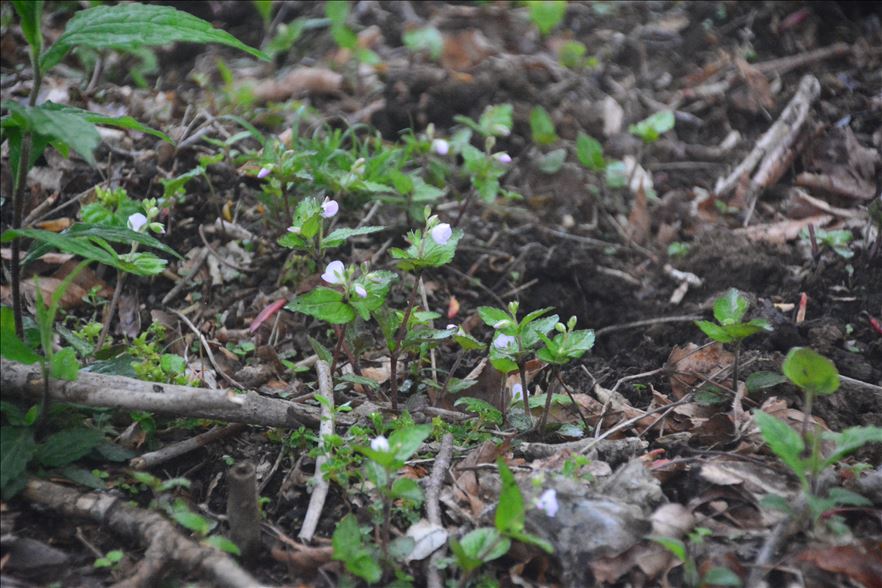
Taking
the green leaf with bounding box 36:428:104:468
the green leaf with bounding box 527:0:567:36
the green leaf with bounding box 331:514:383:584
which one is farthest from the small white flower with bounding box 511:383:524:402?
the green leaf with bounding box 527:0:567:36

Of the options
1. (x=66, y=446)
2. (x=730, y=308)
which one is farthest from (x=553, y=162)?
(x=66, y=446)

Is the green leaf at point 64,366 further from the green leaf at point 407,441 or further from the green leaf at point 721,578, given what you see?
the green leaf at point 721,578

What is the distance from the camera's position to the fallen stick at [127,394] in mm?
1923

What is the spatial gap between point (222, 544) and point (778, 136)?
10.3 ft

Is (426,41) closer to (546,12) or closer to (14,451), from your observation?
(546,12)

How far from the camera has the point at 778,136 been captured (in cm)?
370

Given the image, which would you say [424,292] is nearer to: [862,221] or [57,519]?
[57,519]

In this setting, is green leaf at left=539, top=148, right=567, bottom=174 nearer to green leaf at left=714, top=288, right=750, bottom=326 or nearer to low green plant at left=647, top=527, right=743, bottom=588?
green leaf at left=714, top=288, right=750, bottom=326

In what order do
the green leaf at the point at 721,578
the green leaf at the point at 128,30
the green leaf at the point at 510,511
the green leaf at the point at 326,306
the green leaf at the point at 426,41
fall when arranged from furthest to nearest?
the green leaf at the point at 426,41 < the green leaf at the point at 326,306 < the green leaf at the point at 128,30 < the green leaf at the point at 510,511 < the green leaf at the point at 721,578

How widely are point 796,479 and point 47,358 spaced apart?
1.87 m

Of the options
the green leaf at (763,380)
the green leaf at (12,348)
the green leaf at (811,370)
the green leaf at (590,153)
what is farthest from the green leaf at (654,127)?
the green leaf at (12,348)

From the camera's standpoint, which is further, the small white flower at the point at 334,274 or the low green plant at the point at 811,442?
the small white flower at the point at 334,274

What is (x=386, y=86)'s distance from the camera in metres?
4.12

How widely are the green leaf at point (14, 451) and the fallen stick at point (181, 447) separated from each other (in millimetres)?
246
